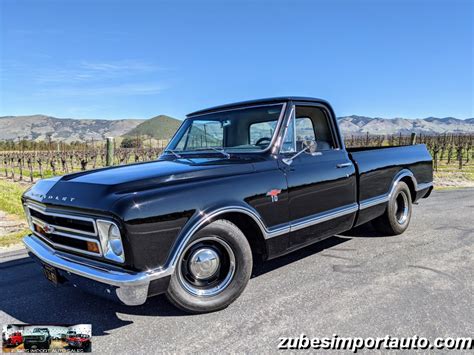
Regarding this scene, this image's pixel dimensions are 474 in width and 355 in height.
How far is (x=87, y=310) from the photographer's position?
315 centimetres

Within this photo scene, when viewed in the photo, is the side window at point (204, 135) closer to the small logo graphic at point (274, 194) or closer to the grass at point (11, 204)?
the small logo graphic at point (274, 194)

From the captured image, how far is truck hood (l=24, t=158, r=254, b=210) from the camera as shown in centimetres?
270

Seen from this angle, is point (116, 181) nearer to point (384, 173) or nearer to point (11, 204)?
point (384, 173)

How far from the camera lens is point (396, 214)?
18.3 ft

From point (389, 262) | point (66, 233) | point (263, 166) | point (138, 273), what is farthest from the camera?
point (389, 262)

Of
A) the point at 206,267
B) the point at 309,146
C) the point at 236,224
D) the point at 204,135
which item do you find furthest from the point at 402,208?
the point at 206,267

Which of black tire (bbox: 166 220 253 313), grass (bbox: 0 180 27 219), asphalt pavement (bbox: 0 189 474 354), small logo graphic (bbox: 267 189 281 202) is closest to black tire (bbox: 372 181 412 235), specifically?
asphalt pavement (bbox: 0 189 474 354)

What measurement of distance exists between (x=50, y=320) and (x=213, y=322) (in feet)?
4.44

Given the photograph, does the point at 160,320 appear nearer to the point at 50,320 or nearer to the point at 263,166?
the point at 50,320

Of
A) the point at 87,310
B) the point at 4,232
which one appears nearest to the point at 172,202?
the point at 87,310

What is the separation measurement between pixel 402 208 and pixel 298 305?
10.7 feet

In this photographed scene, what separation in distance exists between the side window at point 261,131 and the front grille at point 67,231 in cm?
199

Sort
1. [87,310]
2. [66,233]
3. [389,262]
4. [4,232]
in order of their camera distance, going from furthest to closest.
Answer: [4,232], [389,262], [87,310], [66,233]

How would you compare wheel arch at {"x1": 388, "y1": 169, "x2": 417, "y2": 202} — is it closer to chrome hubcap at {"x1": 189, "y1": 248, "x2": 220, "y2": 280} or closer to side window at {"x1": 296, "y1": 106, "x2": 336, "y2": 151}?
side window at {"x1": 296, "y1": 106, "x2": 336, "y2": 151}
